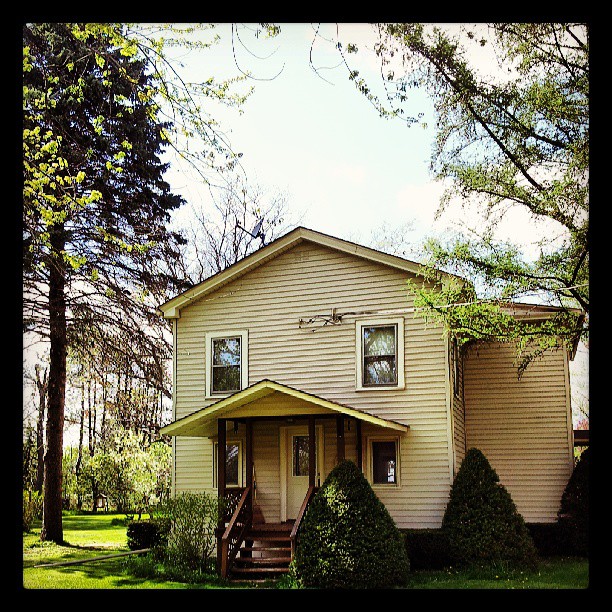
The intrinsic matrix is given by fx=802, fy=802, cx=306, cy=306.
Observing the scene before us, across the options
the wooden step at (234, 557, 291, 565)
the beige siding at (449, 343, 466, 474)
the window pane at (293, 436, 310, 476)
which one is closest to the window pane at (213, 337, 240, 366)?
the window pane at (293, 436, 310, 476)

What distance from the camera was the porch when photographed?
11.3m

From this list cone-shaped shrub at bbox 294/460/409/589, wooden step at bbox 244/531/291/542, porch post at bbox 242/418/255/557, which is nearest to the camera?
cone-shaped shrub at bbox 294/460/409/589

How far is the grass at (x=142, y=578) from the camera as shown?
382 inches

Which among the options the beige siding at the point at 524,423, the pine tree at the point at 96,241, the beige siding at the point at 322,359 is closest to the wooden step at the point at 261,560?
the beige siding at the point at 322,359

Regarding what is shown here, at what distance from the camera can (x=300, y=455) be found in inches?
514

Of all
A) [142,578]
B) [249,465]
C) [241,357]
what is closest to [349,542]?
[249,465]

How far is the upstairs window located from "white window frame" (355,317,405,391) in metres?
1.96

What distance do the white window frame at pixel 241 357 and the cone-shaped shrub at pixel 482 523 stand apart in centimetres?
392

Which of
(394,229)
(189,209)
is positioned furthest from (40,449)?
(394,229)

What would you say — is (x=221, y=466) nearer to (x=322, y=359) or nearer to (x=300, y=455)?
(x=300, y=455)

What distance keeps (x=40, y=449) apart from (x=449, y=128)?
45.4 feet

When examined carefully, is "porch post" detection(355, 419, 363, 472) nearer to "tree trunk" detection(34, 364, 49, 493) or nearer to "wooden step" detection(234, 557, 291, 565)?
"wooden step" detection(234, 557, 291, 565)

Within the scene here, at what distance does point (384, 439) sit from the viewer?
41.0 ft
